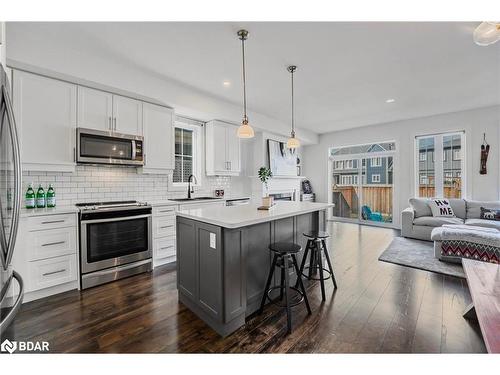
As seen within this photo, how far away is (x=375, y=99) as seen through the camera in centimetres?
430

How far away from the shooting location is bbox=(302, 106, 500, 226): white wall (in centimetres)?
467

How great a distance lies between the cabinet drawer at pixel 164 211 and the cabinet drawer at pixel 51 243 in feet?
3.10

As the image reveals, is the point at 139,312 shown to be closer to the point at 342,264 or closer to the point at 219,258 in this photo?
the point at 219,258

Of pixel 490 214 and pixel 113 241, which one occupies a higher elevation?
pixel 490 214

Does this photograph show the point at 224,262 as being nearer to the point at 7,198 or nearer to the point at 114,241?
the point at 7,198

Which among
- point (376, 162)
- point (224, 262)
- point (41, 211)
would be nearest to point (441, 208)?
point (376, 162)

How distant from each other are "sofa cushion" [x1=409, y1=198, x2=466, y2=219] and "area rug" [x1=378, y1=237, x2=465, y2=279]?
70cm

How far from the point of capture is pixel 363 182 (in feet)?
21.3

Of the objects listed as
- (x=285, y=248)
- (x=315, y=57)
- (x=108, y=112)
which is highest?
(x=315, y=57)

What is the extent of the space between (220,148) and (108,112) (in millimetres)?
1980

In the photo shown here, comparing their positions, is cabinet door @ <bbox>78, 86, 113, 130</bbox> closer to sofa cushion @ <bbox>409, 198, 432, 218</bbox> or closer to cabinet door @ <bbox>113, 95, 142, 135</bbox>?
cabinet door @ <bbox>113, 95, 142, 135</bbox>

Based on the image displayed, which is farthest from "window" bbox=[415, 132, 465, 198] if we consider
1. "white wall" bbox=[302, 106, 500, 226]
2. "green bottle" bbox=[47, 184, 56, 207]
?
"green bottle" bbox=[47, 184, 56, 207]
